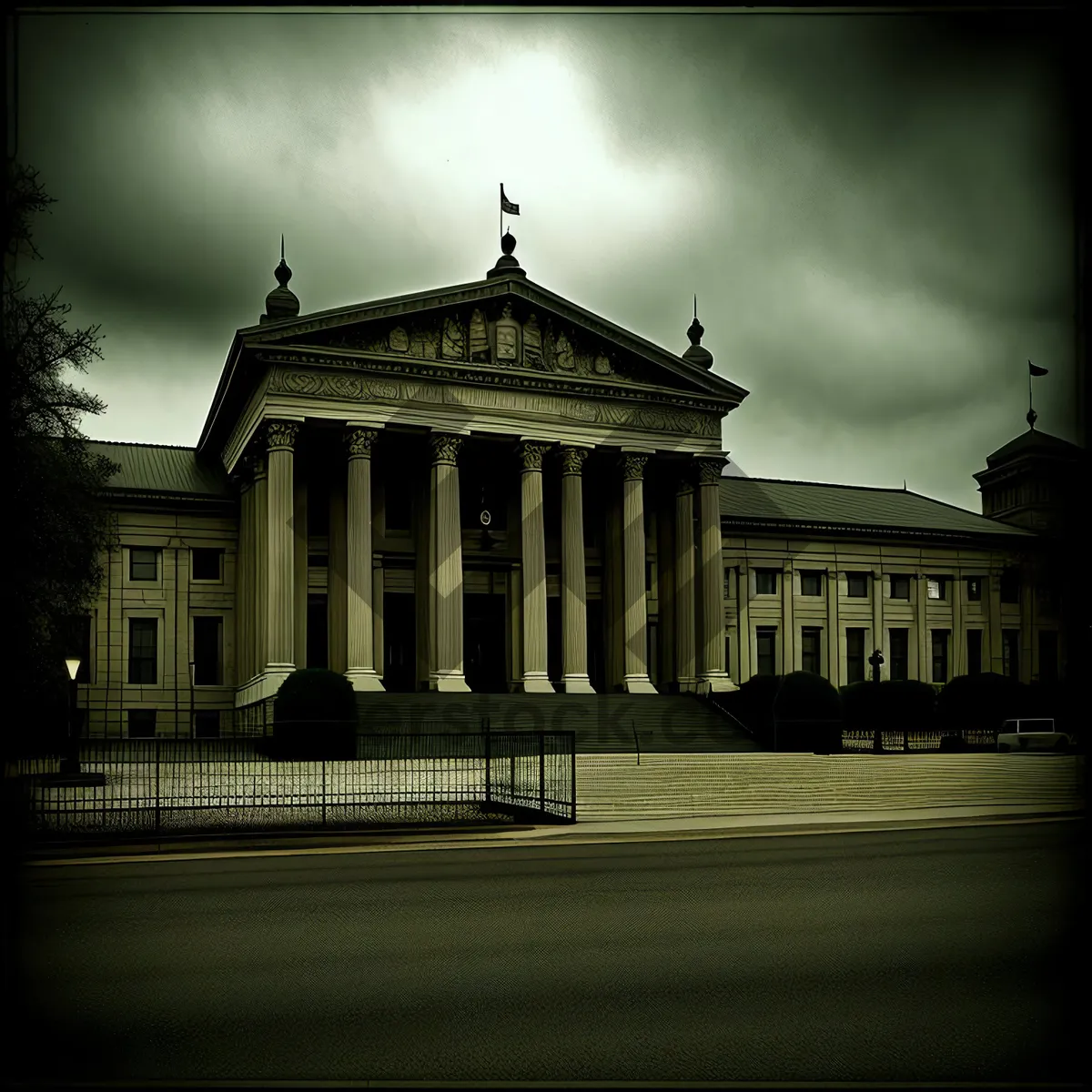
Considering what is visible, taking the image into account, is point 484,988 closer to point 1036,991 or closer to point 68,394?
point 1036,991

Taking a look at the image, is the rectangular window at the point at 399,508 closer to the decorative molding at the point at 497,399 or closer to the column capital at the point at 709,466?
the decorative molding at the point at 497,399

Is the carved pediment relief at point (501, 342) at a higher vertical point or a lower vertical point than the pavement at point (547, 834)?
higher

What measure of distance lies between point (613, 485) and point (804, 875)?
126ft

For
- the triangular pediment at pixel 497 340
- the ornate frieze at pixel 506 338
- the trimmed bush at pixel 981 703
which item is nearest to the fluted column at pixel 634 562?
the triangular pediment at pixel 497 340

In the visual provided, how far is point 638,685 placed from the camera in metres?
49.6

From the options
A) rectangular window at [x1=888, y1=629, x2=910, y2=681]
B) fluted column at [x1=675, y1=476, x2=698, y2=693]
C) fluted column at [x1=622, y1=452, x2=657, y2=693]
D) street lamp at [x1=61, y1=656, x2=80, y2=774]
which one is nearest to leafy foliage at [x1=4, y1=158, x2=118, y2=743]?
street lamp at [x1=61, y1=656, x2=80, y2=774]

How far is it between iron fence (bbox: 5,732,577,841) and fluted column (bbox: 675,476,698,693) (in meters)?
20.8

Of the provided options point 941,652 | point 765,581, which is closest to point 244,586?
point 765,581

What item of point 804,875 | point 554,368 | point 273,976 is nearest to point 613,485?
point 554,368

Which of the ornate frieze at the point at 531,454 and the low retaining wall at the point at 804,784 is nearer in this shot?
the low retaining wall at the point at 804,784

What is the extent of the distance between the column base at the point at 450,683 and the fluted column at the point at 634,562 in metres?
7.68

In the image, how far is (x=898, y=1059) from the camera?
6.20 meters

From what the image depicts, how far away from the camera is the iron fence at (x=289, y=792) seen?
2230cm

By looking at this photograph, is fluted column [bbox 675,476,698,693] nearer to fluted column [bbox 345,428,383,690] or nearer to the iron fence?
fluted column [bbox 345,428,383,690]
